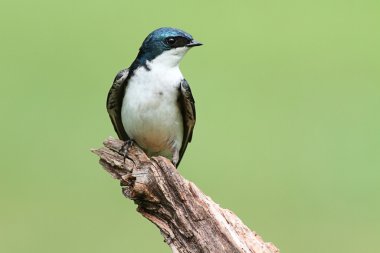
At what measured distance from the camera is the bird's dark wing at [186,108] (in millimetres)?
7961

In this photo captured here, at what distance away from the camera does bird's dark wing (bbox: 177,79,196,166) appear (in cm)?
796

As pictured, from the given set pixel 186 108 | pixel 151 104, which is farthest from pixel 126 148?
pixel 186 108

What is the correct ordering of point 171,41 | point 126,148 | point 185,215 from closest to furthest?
point 185,215 < point 126,148 < point 171,41

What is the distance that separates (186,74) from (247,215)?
13.3 ft

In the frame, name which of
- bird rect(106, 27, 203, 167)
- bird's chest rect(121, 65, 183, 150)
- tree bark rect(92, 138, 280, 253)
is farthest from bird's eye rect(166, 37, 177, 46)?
tree bark rect(92, 138, 280, 253)

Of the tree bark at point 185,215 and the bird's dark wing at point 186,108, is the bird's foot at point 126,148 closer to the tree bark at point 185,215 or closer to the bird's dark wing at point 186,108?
the tree bark at point 185,215

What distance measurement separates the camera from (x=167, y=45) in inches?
310

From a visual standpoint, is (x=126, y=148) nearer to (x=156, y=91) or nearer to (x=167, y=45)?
(x=156, y=91)

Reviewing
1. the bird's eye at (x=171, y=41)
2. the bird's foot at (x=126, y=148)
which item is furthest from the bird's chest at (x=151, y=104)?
the bird's foot at (x=126, y=148)

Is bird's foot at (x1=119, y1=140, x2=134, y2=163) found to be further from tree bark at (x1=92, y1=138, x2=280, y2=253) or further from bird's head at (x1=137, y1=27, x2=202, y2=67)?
bird's head at (x1=137, y1=27, x2=202, y2=67)

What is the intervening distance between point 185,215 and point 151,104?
1661mm

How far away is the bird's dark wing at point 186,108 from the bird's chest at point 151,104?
0.14ft

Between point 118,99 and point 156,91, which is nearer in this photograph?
point 156,91

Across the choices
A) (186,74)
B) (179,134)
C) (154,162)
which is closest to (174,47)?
(179,134)
